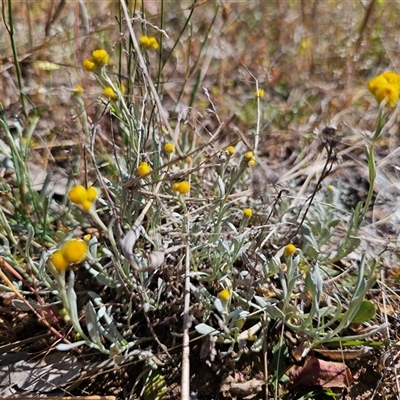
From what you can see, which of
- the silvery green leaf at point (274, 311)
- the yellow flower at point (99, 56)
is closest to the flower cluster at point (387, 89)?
the silvery green leaf at point (274, 311)

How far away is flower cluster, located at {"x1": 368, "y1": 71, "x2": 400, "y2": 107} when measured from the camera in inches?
41.1

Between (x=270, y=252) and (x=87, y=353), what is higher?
(x=270, y=252)

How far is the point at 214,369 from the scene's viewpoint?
4.12 ft

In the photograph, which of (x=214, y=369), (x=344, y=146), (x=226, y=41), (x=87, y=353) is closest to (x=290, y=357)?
(x=214, y=369)

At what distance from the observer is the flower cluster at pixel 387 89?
104 cm

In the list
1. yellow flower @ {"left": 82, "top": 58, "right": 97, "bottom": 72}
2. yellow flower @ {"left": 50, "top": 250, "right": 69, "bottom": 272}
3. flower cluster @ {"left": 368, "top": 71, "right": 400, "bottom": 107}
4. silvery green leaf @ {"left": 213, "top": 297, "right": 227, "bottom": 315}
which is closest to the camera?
yellow flower @ {"left": 50, "top": 250, "right": 69, "bottom": 272}

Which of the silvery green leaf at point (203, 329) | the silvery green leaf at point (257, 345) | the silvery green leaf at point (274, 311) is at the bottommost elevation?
the silvery green leaf at point (257, 345)

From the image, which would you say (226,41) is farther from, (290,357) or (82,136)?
(290,357)

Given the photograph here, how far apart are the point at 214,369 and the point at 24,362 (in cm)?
54

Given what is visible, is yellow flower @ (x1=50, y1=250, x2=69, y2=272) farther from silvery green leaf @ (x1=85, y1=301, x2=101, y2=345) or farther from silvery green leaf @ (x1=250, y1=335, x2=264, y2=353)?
silvery green leaf @ (x1=250, y1=335, x2=264, y2=353)

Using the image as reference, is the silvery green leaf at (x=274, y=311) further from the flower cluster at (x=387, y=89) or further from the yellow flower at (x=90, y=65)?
the yellow flower at (x=90, y=65)

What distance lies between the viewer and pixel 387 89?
104 cm

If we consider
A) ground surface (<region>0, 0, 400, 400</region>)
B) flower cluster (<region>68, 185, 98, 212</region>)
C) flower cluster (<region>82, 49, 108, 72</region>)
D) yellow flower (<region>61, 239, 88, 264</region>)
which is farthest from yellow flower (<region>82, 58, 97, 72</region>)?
yellow flower (<region>61, 239, 88, 264</region>)

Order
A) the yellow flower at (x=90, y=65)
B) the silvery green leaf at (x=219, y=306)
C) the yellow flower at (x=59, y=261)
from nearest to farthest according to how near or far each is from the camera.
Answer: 1. the yellow flower at (x=59, y=261)
2. the silvery green leaf at (x=219, y=306)
3. the yellow flower at (x=90, y=65)
